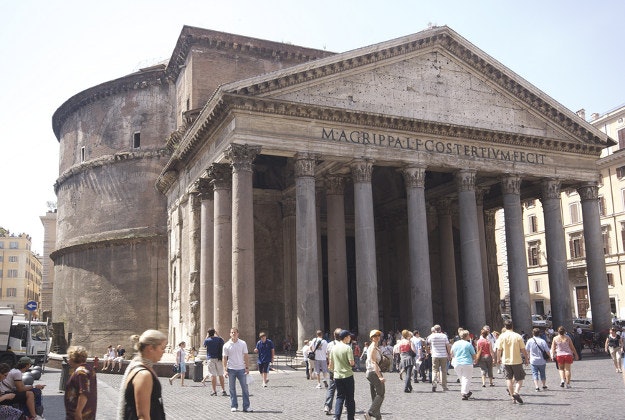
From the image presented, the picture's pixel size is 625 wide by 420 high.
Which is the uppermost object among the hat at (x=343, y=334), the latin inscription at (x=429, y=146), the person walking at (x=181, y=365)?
the latin inscription at (x=429, y=146)

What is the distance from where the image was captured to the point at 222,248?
1847cm

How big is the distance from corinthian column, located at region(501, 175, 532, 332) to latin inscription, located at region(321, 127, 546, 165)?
3.03 ft

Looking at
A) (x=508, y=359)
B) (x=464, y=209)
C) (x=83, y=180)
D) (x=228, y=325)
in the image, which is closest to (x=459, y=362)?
(x=508, y=359)

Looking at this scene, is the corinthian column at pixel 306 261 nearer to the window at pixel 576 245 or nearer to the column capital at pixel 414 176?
the column capital at pixel 414 176

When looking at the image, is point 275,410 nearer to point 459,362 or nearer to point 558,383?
point 459,362

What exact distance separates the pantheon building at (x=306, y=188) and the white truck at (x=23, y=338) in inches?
145

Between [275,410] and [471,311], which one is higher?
[471,311]

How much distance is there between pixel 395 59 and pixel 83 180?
18039 mm

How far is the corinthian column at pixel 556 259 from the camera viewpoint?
69.3 ft

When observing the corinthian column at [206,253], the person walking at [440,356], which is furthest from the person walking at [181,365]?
the person walking at [440,356]

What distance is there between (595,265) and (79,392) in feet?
69.9

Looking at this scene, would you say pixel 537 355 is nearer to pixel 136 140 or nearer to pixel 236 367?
pixel 236 367

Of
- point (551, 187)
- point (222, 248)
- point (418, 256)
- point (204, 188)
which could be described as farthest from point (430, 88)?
point (222, 248)

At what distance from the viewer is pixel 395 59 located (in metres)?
20.0
